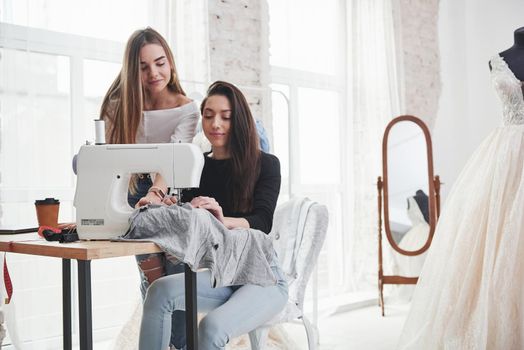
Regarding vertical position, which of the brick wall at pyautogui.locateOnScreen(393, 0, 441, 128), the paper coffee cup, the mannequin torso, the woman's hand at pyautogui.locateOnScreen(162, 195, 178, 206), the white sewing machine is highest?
the brick wall at pyautogui.locateOnScreen(393, 0, 441, 128)

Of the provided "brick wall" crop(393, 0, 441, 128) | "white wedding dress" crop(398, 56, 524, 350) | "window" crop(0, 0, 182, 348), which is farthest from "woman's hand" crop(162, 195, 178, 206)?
"brick wall" crop(393, 0, 441, 128)

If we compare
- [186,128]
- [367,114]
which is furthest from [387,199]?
[186,128]

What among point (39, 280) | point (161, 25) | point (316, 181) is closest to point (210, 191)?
point (39, 280)

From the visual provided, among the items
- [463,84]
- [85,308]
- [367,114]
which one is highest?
[463,84]

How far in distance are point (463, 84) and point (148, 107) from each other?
3870 millimetres

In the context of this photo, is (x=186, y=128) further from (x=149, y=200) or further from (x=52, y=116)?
(x=52, y=116)

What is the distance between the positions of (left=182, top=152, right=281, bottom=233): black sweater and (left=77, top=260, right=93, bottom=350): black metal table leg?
25.0 inches

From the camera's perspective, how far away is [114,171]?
165cm

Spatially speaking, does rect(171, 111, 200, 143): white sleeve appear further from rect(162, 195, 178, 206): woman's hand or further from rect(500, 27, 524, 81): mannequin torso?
rect(500, 27, 524, 81): mannequin torso

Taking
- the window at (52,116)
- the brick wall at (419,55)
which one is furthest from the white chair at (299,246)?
the brick wall at (419,55)

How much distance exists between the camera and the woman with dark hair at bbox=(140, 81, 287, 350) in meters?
1.82

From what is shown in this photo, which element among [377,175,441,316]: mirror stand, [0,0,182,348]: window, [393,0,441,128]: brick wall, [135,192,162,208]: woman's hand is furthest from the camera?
[393,0,441,128]: brick wall

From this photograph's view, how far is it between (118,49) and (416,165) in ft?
7.23

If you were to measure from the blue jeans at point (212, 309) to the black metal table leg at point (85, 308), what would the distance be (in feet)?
1.14
